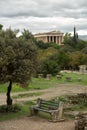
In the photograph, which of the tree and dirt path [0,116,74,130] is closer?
dirt path [0,116,74,130]

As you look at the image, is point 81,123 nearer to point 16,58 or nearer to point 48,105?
point 48,105

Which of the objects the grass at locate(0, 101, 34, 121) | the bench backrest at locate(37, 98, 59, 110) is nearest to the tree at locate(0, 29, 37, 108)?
the bench backrest at locate(37, 98, 59, 110)

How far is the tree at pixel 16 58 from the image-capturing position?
1844 cm

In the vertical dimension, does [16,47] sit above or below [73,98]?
above

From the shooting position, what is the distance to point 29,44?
1947cm

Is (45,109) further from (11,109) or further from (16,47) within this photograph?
(16,47)

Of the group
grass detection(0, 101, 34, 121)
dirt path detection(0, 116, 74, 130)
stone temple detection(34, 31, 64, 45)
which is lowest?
stone temple detection(34, 31, 64, 45)

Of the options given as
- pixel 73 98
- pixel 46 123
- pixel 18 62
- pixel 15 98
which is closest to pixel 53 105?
pixel 46 123

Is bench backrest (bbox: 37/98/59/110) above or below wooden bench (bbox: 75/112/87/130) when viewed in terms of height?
below

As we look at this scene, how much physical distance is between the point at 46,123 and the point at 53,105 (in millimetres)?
1676

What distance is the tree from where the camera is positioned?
18438 mm

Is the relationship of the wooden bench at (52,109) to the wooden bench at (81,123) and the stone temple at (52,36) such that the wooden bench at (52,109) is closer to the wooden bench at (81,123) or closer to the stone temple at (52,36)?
the wooden bench at (81,123)

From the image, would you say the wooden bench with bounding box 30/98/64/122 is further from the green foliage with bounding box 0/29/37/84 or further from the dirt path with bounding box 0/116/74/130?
the green foliage with bounding box 0/29/37/84

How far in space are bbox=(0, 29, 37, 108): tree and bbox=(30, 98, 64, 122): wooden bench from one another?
154 centimetres
